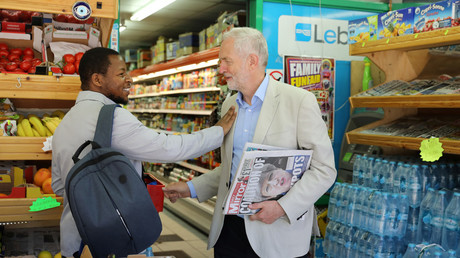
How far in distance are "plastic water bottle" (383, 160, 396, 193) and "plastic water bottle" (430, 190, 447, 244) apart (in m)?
0.38

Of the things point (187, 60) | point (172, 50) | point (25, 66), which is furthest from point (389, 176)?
point (172, 50)

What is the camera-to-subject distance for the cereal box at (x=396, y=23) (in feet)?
10.7

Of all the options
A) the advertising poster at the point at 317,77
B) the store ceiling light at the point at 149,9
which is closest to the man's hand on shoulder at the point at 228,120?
the advertising poster at the point at 317,77

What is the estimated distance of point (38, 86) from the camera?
316 cm

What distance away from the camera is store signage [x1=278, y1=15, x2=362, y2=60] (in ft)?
15.0

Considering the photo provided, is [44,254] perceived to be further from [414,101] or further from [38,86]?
[414,101]

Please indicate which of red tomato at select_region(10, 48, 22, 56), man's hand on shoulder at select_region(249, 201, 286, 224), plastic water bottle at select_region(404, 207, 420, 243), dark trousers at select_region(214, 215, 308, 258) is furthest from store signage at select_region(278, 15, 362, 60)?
man's hand on shoulder at select_region(249, 201, 286, 224)

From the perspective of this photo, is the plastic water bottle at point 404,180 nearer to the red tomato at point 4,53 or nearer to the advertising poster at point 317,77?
the advertising poster at point 317,77

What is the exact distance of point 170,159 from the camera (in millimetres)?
2213

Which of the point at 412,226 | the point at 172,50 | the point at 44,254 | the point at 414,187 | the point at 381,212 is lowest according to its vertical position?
the point at 44,254

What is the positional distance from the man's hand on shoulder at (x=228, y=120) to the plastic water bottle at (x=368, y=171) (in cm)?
160

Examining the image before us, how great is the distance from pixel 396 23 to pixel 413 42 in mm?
268

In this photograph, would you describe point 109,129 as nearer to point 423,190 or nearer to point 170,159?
point 170,159

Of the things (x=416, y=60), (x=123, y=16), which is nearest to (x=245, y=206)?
(x=416, y=60)
